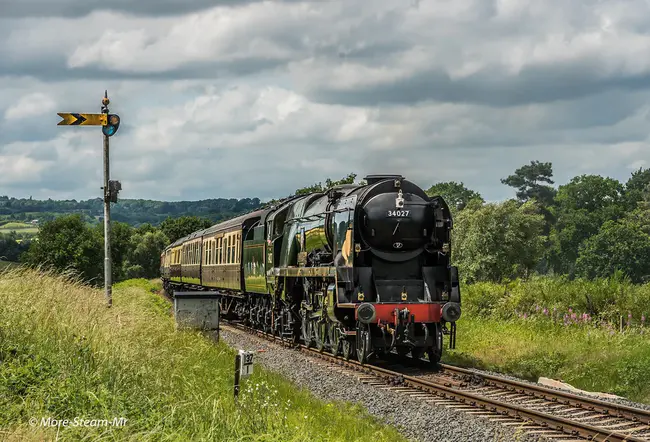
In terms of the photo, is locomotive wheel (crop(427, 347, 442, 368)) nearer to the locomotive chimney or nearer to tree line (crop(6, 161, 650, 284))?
the locomotive chimney

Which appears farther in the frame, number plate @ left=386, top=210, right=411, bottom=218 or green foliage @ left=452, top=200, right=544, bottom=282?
green foliage @ left=452, top=200, right=544, bottom=282

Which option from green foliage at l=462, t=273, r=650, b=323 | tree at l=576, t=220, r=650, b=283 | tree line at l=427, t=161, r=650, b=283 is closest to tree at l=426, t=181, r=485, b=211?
tree line at l=427, t=161, r=650, b=283

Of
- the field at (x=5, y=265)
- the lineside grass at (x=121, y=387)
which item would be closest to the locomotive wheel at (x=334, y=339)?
the lineside grass at (x=121, y=387)

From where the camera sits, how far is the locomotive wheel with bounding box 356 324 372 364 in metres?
16.5

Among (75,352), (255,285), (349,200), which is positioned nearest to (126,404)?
(75,352)

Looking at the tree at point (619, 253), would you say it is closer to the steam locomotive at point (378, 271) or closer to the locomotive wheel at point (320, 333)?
the locomotive wheel at point (320, 333)

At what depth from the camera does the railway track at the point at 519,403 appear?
10664 millimetres

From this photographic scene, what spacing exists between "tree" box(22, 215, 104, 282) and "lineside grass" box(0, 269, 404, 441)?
4963 cm

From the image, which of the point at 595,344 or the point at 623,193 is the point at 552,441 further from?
the point at 623,193

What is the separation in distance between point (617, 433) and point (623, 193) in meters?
103

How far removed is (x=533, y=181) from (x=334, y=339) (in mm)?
133792

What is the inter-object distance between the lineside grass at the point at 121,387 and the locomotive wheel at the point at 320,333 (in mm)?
3765

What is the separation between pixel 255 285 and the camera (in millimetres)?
25328

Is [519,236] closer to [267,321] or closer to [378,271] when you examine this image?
[267,321]
